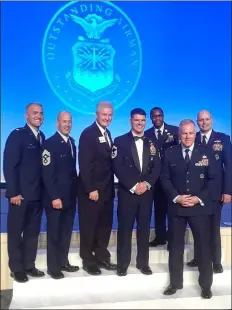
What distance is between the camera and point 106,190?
113 inches

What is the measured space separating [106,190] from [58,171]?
0.41 meters

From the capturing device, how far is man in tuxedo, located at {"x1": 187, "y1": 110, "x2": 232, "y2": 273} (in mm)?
2908

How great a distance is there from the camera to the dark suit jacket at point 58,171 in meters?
2.70

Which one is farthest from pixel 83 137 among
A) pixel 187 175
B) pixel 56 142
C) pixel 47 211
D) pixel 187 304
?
pixel 187 304

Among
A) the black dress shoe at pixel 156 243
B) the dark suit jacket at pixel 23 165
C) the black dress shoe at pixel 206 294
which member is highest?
the dark suit jacket at pixel 23 165

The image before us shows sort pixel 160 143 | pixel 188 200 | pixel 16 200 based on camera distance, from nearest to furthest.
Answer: pixel 188 200 → pixel 16 200 → pixel 160 143

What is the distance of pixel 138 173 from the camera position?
280 cm

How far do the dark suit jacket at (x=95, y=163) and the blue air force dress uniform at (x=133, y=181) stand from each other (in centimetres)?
9

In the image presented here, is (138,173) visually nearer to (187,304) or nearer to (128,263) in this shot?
(128,263)

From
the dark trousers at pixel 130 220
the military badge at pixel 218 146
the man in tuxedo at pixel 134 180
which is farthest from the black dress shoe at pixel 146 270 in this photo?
the military badge at pixel 218 146

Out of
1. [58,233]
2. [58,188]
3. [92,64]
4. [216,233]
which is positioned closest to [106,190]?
[58,188]

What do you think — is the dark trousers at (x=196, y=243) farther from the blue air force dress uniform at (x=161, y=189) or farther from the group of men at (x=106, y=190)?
the blue air force dress uniform at (x=161, y=189)

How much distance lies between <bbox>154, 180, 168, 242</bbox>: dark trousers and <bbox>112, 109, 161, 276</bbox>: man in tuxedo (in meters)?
0.47

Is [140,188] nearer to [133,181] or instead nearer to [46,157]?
[133,181]
